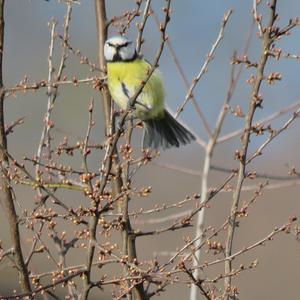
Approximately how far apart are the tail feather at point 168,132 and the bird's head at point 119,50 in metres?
0.29

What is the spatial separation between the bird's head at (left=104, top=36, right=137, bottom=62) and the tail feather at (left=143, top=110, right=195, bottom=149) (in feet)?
0.97

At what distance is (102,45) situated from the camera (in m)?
3.27

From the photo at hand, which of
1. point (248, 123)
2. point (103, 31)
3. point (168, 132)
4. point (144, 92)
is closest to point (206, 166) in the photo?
point (248, 123)

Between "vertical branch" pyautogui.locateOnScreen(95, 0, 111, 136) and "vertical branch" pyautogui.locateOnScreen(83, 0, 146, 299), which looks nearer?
"vertical branch" pyautogui.locateOnScreen(83, 0, 146, 299)

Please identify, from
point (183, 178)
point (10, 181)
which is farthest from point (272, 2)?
point (183, 178)

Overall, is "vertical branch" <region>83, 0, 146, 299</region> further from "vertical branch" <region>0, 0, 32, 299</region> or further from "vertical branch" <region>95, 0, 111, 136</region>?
"vertical branch" <region>0, 0, 32, 299</region>

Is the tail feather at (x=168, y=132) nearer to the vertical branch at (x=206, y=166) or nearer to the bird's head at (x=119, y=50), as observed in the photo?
the bird's head at (x=119, y=50)

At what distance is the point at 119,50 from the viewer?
386 centimetres

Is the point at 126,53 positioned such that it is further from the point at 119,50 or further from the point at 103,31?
the point at 103,31

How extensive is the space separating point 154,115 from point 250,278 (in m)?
5.51

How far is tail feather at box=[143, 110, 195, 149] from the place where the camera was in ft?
12.9

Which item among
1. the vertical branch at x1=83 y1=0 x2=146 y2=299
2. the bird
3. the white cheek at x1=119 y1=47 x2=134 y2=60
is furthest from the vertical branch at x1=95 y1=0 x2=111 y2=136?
the white cheek at x1=119 y1=47 x2=134 y2=60

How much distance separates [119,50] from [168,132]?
42 centimetres

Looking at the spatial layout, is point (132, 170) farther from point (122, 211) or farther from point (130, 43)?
point (130, 43)
